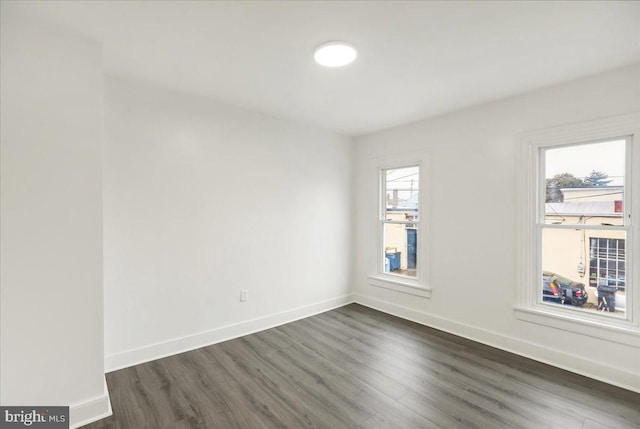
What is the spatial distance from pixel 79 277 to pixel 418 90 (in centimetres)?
313

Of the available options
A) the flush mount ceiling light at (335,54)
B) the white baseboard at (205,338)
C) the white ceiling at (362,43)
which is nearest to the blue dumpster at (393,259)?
the white baseboard at (205,338)

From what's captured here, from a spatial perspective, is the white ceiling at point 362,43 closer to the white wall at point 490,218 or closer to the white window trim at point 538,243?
the white wall at point 490,218

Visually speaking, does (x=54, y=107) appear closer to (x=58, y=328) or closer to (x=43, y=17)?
(x=43, y=17)

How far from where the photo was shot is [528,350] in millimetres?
2854

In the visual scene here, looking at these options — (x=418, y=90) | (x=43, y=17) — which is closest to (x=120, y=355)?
(x=43, y=17)

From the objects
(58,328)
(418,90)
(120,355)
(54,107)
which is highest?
(418,90)

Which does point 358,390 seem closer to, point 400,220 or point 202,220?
point 202,220

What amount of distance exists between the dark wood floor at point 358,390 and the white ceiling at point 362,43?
2.56m

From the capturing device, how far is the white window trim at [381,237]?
3.72 meters

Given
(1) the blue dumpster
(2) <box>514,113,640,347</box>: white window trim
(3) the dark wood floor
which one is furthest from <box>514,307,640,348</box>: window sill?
(1) the blue dumpster

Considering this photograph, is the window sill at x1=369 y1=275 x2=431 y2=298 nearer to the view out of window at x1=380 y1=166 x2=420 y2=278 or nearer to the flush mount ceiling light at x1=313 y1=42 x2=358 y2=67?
the view out of window at x1=380 y1=166 x2=420 y2=278

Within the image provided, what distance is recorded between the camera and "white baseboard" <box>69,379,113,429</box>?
6.22 ft

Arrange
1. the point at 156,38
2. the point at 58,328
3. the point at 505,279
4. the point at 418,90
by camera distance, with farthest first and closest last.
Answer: the point at 505,279 → the point at 418,90 → the point at 156,38 → the point at 58,328

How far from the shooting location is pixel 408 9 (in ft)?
5.64
